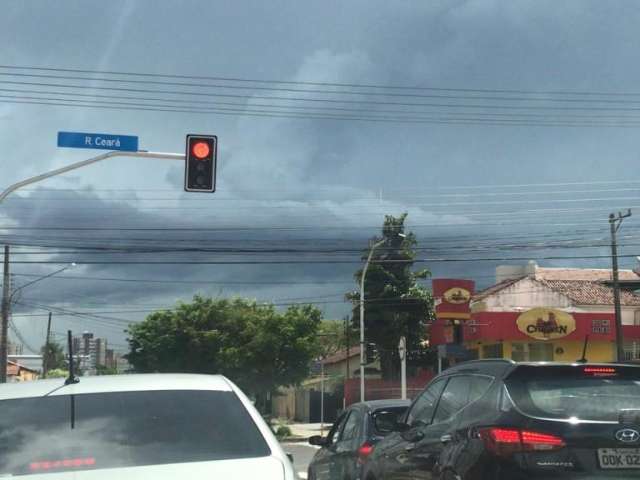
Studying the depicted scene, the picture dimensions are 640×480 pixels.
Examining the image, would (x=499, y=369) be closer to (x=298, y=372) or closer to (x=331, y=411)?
(x=298, y=372)

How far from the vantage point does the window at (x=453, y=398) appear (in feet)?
20.8

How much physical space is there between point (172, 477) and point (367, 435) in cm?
615

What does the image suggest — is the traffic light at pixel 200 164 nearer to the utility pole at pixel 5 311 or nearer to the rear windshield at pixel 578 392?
the rear windshield at pixel 578 392

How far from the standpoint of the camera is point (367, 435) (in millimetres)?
9797

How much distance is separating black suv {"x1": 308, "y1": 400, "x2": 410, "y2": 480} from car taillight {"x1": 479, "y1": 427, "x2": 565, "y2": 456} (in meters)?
3.61

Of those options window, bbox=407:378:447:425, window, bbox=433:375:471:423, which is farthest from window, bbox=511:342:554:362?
window, bbox=433:375:471:423

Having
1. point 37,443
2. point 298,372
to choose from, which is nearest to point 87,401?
point 37,443

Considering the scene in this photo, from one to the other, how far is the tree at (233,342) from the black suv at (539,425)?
1521 inches

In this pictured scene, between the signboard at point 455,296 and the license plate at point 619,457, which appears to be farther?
the signboard at point 455,296

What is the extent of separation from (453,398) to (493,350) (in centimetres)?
3964

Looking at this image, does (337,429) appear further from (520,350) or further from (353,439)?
(520,350)

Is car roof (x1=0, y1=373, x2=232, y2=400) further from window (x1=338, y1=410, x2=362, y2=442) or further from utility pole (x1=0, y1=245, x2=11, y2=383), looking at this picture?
utility pole (x1=0, y1=245, x2=11, y2=383)

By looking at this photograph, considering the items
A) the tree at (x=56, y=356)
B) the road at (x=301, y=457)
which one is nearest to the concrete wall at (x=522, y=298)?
the road at (x=301, y=457)

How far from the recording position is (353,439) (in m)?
10.3
